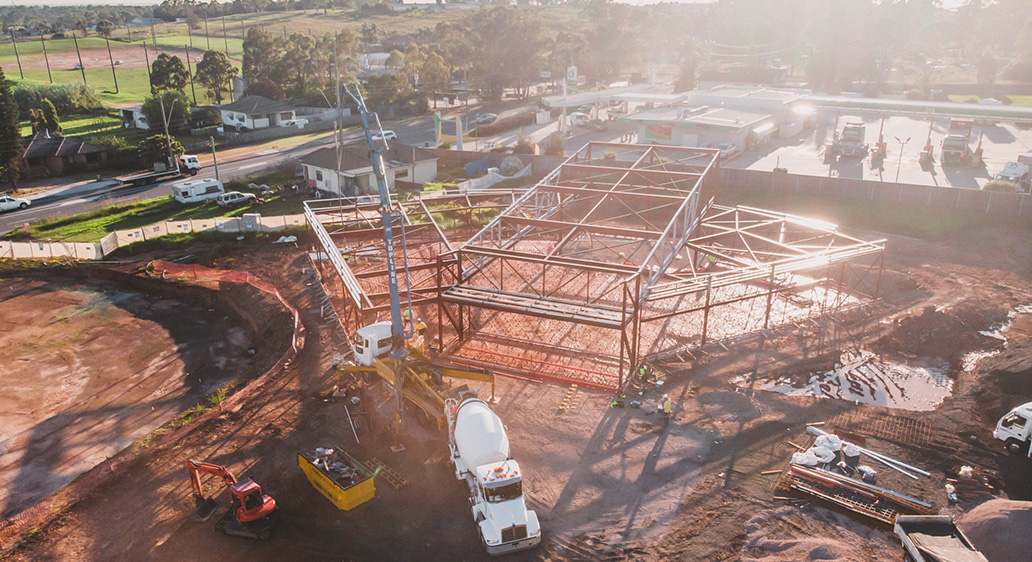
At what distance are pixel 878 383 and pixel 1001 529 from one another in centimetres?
953

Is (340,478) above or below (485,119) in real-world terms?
below

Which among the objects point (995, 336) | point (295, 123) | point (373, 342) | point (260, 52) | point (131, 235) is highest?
point (260, 52)

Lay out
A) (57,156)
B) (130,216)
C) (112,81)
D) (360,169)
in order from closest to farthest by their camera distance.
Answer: (130,216), (360,169), (57,156), (112,81)

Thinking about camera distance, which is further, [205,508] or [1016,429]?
[1016,429]

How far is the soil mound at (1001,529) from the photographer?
16.6 meters

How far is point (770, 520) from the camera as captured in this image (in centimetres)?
1852

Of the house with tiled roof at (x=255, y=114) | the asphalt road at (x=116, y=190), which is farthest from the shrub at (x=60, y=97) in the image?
the asphalt road at (x=116, y=190)

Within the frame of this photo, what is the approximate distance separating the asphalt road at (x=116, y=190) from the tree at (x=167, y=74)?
2814 centimetres

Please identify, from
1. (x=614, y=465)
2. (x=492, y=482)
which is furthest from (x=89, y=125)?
(x=492, y=482)

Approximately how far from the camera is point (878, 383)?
2628 centimetres

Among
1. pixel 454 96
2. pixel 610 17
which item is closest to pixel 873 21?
pixel 610 17

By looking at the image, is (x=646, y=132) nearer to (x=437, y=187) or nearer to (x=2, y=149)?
(x=437, y=187)

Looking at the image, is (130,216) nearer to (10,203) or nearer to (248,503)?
(10,203)

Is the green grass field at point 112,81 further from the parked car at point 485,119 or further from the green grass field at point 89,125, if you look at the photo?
the parked car at point 485,119
